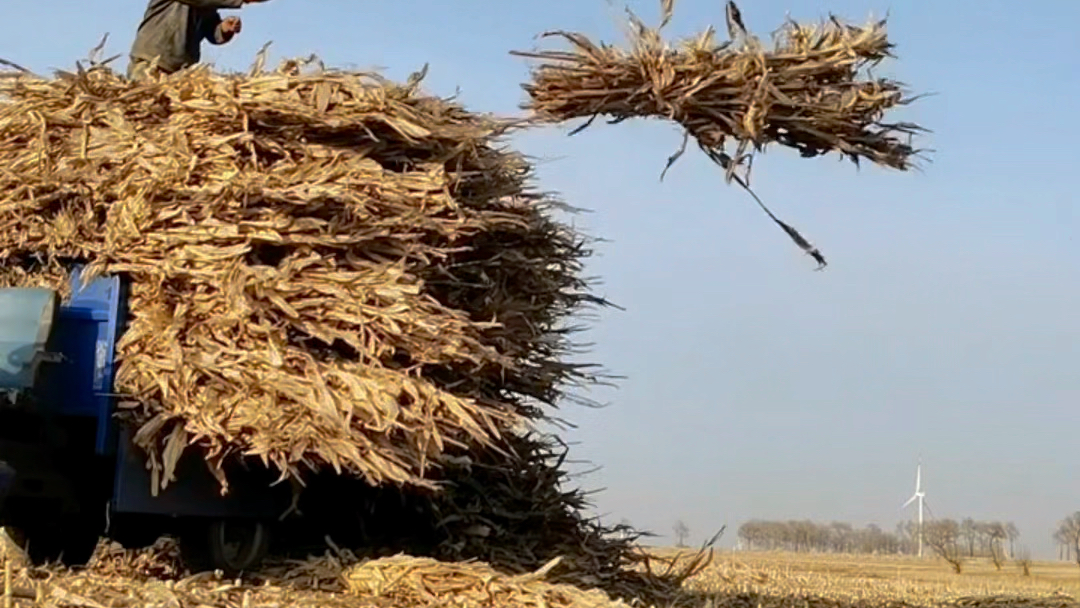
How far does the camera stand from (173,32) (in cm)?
847

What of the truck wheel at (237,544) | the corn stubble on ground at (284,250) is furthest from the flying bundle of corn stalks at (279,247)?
the truck wheel at (237,544)

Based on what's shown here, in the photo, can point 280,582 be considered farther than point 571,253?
No

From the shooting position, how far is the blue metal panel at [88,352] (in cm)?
701

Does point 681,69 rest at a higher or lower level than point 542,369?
higher

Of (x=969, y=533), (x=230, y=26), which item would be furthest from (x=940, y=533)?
(x=230, y=26)

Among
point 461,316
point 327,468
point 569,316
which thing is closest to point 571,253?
point 569,316

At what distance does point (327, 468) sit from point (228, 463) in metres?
0.50

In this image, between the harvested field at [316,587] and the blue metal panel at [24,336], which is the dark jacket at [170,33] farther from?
the harvested field at [316,587]

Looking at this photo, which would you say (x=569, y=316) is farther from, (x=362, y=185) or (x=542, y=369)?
(x=362, y=185)

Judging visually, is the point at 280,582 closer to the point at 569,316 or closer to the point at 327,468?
the point at 327,468

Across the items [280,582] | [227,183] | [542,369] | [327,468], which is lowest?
[280,582]

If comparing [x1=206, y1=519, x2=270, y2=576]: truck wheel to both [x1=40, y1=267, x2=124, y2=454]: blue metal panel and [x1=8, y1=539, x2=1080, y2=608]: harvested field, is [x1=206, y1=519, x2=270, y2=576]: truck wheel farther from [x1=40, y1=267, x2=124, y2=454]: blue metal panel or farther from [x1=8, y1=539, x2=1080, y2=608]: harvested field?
[x1=40, y1=267, x2=124, y2=454]: blue metal panel

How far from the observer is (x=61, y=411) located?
7176 millimetres

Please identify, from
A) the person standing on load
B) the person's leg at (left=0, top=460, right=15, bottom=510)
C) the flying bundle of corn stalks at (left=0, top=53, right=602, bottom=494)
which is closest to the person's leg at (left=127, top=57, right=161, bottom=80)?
the person standing on load
